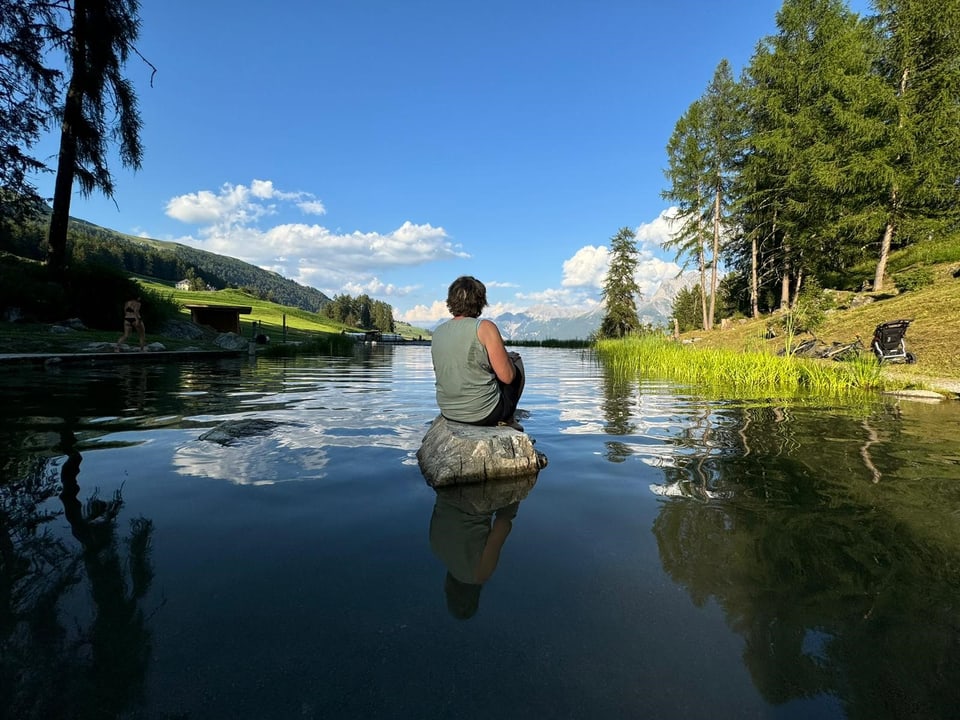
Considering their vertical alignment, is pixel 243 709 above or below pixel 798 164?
below

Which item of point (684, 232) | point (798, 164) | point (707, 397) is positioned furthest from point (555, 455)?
point (684, 232)

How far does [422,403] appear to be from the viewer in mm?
9562

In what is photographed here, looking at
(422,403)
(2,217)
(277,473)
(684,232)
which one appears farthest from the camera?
(684,232)

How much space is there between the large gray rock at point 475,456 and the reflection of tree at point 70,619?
227 centimetres

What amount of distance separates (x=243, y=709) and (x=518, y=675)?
1.01m

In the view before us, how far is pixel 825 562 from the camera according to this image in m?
2.77

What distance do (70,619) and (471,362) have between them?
3.53m

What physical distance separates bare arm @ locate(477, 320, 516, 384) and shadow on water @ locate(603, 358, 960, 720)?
170cm

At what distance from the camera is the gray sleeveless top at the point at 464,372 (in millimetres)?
4887

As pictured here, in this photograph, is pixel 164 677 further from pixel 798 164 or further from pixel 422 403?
pixel 798 164

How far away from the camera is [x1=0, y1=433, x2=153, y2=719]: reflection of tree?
5.48ft

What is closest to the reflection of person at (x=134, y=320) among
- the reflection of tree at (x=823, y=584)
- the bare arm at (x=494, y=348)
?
the bare arm at (x=494, y=348)

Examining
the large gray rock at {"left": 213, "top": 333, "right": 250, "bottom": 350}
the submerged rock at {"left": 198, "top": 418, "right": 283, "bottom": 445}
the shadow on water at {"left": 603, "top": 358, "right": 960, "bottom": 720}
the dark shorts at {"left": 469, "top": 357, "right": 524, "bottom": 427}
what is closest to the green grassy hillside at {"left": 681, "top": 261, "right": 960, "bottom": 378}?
→ the shadow on water at {"left": 603, "top": 358, "right": 960, "bottom": 720}

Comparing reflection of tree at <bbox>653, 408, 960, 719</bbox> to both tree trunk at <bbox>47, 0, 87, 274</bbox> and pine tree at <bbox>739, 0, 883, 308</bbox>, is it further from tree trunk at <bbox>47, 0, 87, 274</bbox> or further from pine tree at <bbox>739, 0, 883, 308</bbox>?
pine tree at <bbox>739, 0, 883, 308</bbox>
